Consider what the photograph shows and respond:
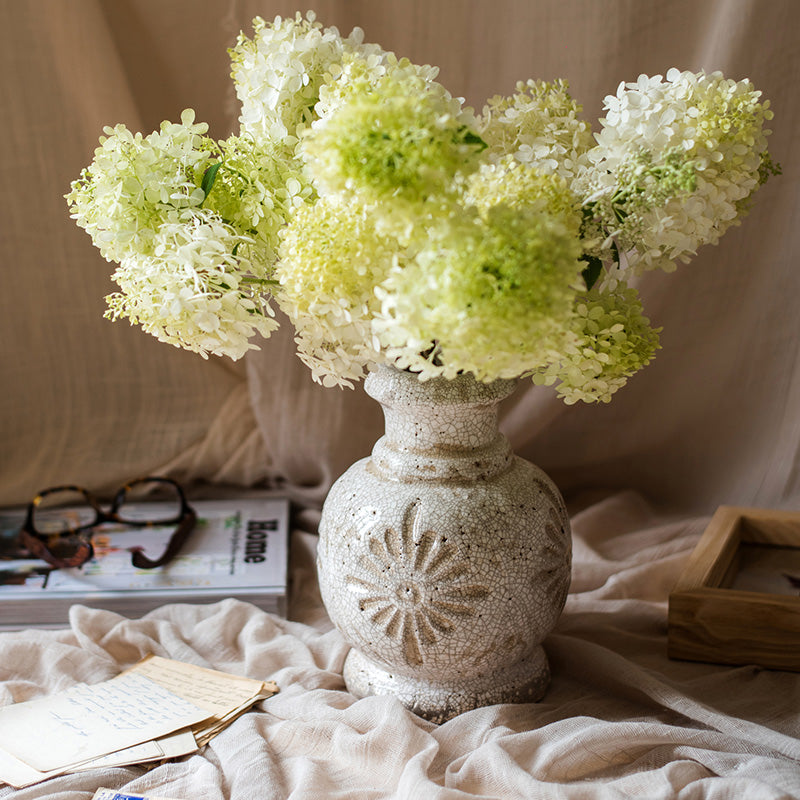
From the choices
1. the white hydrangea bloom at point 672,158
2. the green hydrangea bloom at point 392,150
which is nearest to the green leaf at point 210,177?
the green hydrangea bloom at point 392,150

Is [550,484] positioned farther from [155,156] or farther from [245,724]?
[155,156]

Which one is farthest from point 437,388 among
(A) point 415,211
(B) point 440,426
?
(A) point 415,211

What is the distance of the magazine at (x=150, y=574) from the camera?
1120 mm

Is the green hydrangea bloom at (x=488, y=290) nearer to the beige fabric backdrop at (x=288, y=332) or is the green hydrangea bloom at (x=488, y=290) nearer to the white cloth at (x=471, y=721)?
the white cloth at (x=471, y=721)

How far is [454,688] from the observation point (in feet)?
2.95

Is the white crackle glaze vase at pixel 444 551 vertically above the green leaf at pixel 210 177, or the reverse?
the green leaf at pixel 210 177

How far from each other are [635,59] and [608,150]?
0.61 m

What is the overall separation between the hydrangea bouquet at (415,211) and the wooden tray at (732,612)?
0.34 m

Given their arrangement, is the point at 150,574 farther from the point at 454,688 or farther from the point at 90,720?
the point at 454,688

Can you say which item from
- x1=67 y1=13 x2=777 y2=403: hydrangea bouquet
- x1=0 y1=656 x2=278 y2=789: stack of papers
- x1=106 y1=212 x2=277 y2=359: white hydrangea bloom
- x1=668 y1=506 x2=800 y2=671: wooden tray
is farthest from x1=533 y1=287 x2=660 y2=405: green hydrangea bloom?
x1=0 y1=656 x2=278 y2=789: stack of papers

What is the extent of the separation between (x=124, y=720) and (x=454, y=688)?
312mm

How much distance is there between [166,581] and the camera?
3.83 ft

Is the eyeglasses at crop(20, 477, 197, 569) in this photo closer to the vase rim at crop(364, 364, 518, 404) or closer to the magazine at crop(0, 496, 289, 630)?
the magazine at crop(0, 496, 289, 630)

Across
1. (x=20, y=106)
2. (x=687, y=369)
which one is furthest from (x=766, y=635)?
(x=20, y=106)
